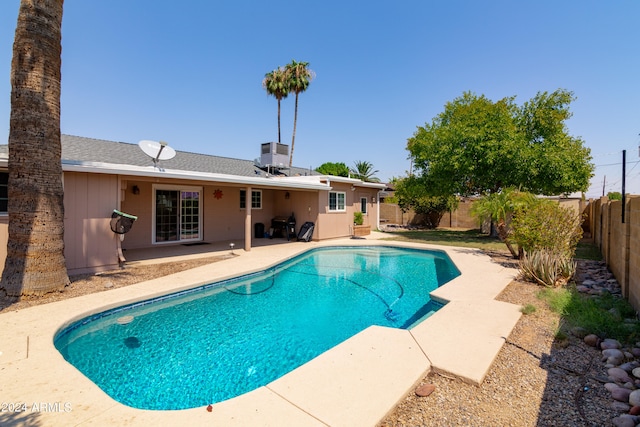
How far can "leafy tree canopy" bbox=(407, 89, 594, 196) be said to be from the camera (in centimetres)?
1472

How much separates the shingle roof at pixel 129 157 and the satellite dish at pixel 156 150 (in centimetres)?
186

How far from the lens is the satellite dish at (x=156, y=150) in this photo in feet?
32.0

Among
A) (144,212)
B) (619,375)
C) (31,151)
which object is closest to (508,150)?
(619,375)

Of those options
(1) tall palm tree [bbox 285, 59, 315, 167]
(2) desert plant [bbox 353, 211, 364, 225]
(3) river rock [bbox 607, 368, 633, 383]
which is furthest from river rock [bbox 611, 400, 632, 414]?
(1) tall palm tree [bbox 285, 59, 315, 167]

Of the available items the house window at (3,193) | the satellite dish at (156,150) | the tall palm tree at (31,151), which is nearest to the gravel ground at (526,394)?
the tall palm tree at (31,151)

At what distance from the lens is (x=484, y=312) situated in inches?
212

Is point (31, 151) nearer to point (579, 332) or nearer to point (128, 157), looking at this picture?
point (128, 157)

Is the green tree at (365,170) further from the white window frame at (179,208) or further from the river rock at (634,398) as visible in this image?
the river rock at (634,398)

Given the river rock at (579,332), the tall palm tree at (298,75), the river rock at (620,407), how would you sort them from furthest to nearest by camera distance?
1. the tall palm tree at (298,75)
2. the river rock at (579,332)
3. the river rock at (620,407)

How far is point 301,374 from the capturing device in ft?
11.0

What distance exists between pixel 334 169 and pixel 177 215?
33.4 metres

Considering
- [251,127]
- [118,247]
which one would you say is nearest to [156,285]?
[118,247]

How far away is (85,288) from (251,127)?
A: 20.5m

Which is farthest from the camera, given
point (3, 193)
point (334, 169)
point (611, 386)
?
point (334, 169)
